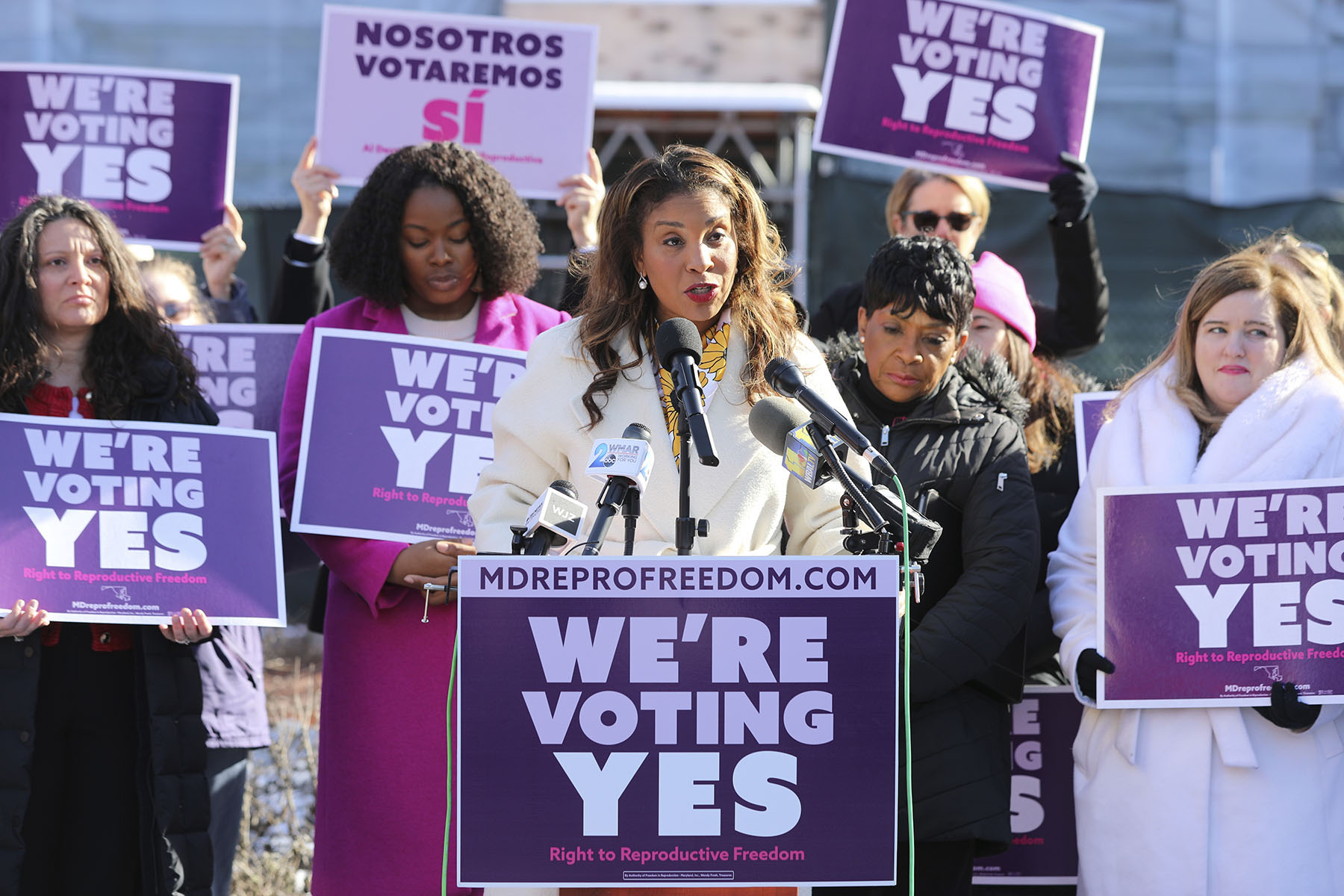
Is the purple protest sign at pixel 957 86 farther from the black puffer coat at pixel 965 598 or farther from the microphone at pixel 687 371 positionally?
the microphone at pixel 687 371

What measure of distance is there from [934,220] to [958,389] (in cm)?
134

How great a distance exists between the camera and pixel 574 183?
564 cm

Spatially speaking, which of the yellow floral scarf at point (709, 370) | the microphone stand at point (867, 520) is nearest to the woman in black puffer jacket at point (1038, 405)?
the yellow floral scarf at point (709, 370)

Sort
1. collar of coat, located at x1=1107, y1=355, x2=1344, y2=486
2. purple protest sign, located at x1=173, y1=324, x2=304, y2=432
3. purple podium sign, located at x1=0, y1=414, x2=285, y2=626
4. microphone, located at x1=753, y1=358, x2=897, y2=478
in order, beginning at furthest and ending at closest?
purple protest sign, located at x1=173, y1=324, x2=304, y2=432, purple podium sign, located at x1=0, y1=414, x2=285, y2=626, collar of coat, located at x1=1107, y1=355, x2=1344, y2=486, microphone, located at x1=753, y1=358, x2=897, y2=478

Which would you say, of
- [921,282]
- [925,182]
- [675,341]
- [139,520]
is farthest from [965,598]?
[139,520]

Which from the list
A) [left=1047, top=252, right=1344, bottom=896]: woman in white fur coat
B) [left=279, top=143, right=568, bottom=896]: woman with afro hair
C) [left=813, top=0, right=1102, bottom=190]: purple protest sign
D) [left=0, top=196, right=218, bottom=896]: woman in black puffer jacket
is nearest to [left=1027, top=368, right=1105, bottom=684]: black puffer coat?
[left=1047, top=252, right=1344, bottom=896]: woman in white fur coat

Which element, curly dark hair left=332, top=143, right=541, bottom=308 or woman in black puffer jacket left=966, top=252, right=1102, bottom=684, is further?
woman in black puffer jacket left=966, top=252, right=1102, bottom=684

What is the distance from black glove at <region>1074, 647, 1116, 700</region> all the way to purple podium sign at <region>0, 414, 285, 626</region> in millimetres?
2086

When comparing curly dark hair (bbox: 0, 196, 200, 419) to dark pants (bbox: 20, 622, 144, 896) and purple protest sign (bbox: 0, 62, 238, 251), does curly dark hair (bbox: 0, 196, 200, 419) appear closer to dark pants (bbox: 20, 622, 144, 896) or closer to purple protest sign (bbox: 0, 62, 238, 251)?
dark pants (bbox: 20, 622, 144, 896)

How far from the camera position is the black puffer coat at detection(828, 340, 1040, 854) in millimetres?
3826

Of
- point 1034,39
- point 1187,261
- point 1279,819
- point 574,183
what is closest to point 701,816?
point 1279,819

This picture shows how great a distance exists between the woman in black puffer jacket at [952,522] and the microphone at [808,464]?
3.03 feet

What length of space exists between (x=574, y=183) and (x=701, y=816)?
10.8 feet

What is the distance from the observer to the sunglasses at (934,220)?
17.6 feet
